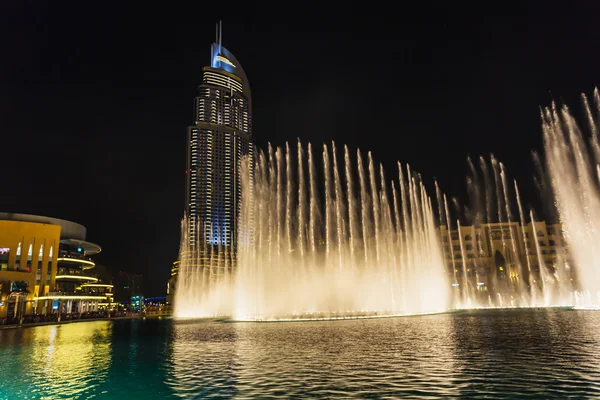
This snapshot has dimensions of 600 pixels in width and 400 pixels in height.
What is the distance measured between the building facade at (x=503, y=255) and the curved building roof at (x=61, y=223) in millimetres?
85708

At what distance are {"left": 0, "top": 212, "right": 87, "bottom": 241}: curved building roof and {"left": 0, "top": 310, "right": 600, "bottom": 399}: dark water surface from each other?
2710 inches

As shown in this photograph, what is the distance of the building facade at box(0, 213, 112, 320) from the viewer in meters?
70.2

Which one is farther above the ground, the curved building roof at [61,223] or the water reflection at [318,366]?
the curved building roof at [61,223]

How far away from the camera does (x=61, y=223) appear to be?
92.6 m

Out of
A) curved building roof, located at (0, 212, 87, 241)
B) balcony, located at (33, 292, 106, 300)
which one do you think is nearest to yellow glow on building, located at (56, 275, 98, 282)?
balcony, located at (33, 292, 106, 300)

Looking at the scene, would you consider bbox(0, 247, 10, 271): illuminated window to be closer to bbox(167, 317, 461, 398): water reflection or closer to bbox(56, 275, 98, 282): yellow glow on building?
bbox(56, 275, 98, 282): yellow glow on building

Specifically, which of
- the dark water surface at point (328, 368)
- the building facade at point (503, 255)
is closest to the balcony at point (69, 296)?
the dark water surface at point (328, 368)

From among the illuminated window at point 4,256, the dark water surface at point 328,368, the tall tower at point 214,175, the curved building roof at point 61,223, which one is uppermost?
→ the tall tower at point 214,175

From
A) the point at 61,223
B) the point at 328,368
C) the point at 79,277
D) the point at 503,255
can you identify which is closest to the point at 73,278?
the point at 79,277

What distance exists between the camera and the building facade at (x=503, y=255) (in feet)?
320

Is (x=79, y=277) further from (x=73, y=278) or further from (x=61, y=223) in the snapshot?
(x=61, y=223)

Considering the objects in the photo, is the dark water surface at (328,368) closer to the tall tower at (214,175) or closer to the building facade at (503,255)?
the building facade at (503,255)

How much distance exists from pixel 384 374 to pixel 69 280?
3682 inches

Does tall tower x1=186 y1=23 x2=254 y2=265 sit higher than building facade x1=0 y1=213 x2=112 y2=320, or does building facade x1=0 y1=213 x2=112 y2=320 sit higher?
tall tower x1=186 y1=23 x2=254 y2=265
